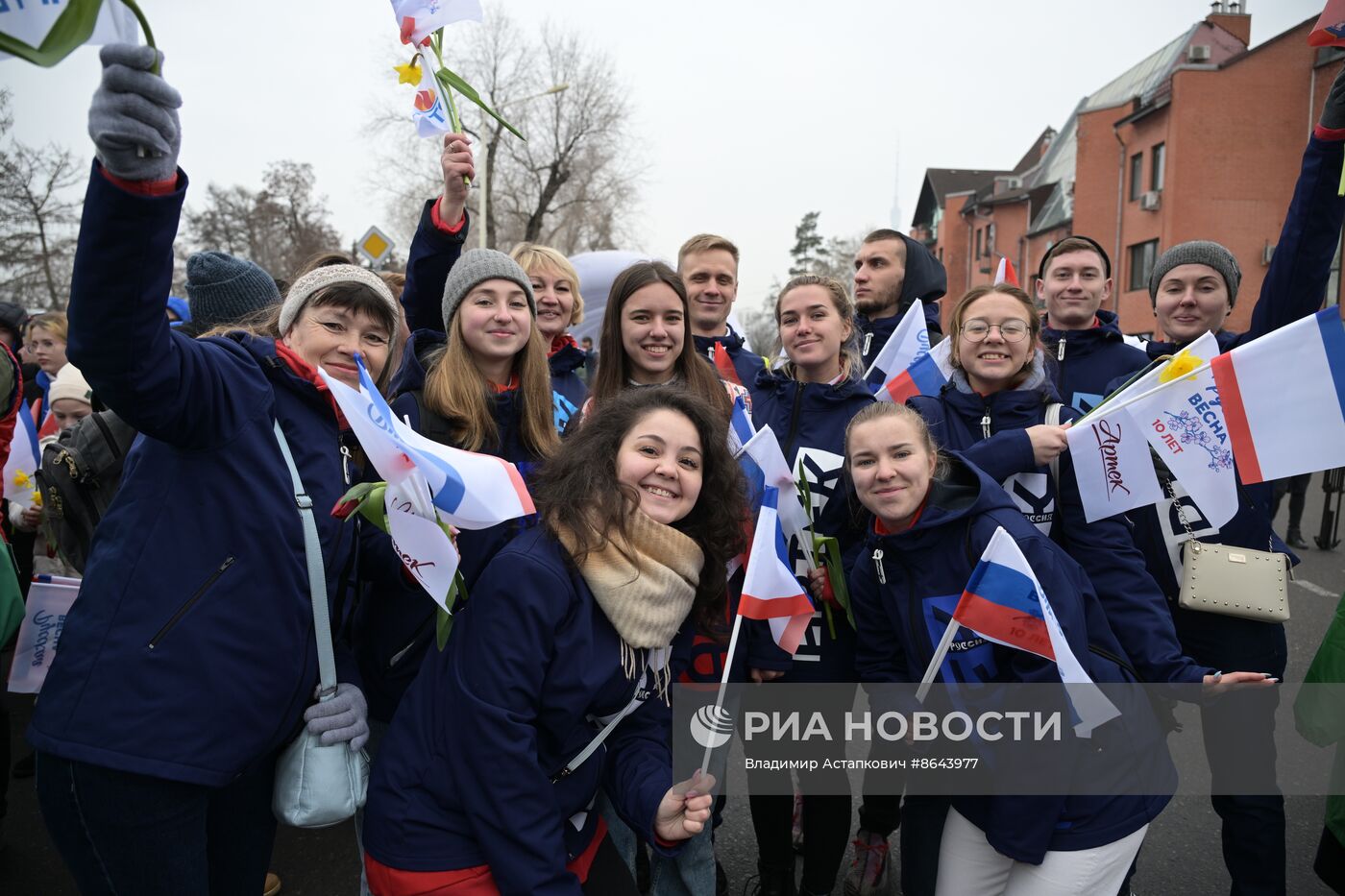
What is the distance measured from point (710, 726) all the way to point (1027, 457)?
4.54ft

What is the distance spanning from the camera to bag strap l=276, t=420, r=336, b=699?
196 cm

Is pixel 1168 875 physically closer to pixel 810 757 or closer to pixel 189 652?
pixel 810 757

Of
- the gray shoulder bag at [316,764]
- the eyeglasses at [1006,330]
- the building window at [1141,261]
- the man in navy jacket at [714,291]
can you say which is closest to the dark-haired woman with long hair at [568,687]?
the gray shoulder bag at [316,764]

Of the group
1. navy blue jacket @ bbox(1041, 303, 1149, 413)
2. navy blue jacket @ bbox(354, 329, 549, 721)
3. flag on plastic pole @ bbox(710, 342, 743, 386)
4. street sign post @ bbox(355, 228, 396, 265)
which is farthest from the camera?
street sign post @ bbox(355, 228, 396, 265)

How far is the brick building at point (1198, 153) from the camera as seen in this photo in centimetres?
2542

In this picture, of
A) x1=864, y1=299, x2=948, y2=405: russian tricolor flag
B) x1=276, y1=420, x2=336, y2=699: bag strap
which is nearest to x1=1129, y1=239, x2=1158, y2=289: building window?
x1=864, y1=299, x2=948, y2=405: russian tricolor flag

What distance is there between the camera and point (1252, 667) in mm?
2973

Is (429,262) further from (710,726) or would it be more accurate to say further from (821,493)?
(710,726)

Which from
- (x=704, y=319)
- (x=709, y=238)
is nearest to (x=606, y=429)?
(x=704, y=319)

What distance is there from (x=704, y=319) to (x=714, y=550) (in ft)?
7.02

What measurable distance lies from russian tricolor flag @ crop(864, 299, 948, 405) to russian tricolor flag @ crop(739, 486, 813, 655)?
1.43m

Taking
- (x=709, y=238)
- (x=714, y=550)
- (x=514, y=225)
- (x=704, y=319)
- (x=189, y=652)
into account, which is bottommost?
(x=189, y=652)

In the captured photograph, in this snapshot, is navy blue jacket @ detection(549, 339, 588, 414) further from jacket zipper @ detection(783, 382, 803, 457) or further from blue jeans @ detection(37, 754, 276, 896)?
blue jeans @ detection(37, 754, 276, 896)

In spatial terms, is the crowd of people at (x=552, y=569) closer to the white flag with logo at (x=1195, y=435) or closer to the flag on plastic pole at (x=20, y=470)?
the white flag with logo at (x=1195, y=435)
